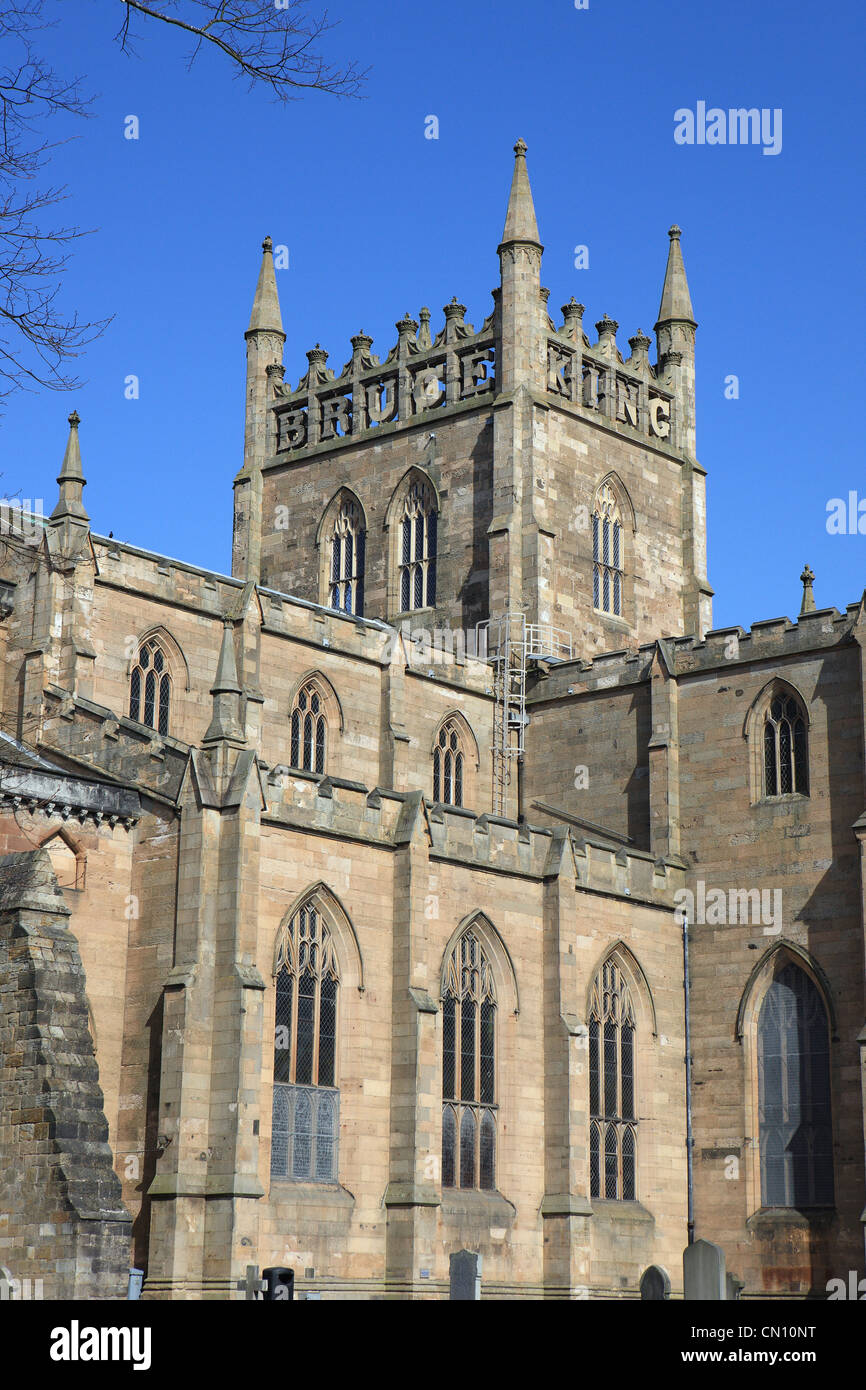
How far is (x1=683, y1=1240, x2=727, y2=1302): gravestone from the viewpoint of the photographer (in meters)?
20.4

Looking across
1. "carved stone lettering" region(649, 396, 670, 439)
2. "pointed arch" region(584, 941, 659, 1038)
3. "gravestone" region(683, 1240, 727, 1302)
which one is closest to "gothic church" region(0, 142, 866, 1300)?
"pointed arch" region(584, 941, 659, 1038)

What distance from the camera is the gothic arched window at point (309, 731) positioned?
39.8 m

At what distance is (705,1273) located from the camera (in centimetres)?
2053

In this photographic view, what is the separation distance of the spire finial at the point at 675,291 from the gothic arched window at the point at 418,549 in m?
10.6

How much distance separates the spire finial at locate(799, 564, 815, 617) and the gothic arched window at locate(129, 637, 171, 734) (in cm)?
1435

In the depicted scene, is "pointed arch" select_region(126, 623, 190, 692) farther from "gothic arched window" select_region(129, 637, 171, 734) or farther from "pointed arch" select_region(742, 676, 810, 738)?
"pointed arch" select_region(742, 676, 810, 738)

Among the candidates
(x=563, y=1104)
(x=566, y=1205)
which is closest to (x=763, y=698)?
(x=563, y=1104)

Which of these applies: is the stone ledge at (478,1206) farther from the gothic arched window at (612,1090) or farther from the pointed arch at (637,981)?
the pointed arch at (637,981)

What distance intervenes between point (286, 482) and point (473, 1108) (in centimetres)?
2399

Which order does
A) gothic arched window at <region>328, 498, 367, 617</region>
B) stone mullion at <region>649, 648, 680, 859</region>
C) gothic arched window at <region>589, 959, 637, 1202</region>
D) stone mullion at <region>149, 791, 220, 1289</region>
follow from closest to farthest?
stone mullion at <region>149, 791, 220, 1289</region>, gothic arched window at <region>589, 959, 637, 1202</region>, stone mullion at <region>649, 648, 680, 859</region>, gothic arched window at <region>328, 498, 367, 617</region>

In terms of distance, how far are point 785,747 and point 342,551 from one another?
16684 millimetres

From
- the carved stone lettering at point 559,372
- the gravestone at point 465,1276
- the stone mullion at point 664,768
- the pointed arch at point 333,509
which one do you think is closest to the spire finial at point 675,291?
the carved stone lettering at point 559,372

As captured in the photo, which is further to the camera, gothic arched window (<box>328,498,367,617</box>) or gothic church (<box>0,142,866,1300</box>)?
gothic arched window (<box>328,498,367,617</box>)
